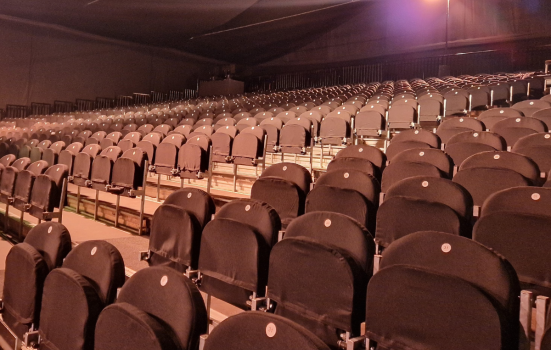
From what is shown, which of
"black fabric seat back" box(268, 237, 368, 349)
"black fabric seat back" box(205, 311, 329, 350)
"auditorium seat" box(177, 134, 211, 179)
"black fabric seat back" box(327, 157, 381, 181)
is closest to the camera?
"black fabric seat back" box(205, 311, 329, 350)

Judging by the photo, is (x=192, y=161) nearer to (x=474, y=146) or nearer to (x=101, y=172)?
(x=101, y=172)

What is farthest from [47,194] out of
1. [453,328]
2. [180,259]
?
[453,328]

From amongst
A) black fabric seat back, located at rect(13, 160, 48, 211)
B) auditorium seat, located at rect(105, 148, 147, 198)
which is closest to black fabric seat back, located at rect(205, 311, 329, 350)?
auditorium seat, located at rect(105, 148, 147, 198)

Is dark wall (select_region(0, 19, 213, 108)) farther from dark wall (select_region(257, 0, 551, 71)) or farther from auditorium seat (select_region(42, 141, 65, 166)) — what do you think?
auditorium seat (select_region(42, 141, 65, 166))

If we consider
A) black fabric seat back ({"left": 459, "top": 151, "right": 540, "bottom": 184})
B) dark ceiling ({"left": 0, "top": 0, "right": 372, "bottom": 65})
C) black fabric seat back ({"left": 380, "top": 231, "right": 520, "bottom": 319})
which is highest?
dark ceiling ({"left": 0, "top": 0, "right": 372, "bottom": 65})

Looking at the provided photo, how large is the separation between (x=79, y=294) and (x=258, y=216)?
681 mm

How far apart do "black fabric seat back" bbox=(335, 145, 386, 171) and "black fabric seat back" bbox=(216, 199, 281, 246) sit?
1.18 meters

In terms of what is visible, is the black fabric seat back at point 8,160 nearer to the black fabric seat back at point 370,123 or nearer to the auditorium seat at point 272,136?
the auditorium seat at point 272,136

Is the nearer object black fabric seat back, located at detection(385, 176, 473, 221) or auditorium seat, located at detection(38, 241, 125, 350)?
auditorium seat, located at detection(38, 241, 125, 350)

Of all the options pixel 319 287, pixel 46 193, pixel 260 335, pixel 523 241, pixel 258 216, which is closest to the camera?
pixel 260 335

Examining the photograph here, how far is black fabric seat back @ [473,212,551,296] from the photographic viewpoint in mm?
1306

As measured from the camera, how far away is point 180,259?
5.78 ft

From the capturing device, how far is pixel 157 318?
110 cm

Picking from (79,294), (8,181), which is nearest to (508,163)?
(79,294)
